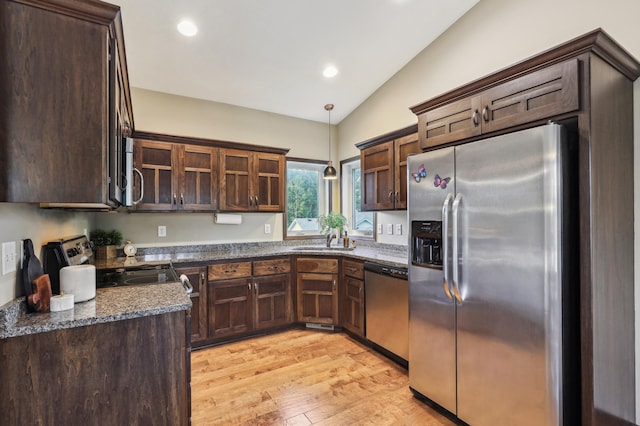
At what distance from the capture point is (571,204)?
63.9 inches

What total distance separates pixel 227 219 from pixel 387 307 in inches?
81.9

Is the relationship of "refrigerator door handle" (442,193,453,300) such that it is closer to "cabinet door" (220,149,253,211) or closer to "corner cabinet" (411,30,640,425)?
"corner cabinet" (411,30,640,425)

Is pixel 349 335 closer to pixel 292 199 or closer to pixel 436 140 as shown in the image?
pixel 292 199

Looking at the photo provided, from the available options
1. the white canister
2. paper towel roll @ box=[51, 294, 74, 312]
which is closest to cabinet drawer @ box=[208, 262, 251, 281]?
the white canister

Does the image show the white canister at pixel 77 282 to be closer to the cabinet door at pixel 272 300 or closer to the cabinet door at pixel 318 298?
the cabinet door at pixel 272 300

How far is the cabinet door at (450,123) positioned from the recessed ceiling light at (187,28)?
1974mm

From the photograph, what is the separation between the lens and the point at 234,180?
3553 millimetres

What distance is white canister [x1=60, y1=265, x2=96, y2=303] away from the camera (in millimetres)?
1511

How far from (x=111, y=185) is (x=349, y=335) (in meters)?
2.80

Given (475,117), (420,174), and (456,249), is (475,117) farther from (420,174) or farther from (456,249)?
(456,249)

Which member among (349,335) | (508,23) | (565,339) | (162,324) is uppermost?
(508,23)

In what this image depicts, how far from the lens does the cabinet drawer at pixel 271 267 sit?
3.44 metres

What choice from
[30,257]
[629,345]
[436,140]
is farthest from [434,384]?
[30,257]

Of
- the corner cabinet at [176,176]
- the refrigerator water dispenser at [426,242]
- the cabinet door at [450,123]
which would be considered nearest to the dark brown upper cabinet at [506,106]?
the cabinet door at [450,123]
